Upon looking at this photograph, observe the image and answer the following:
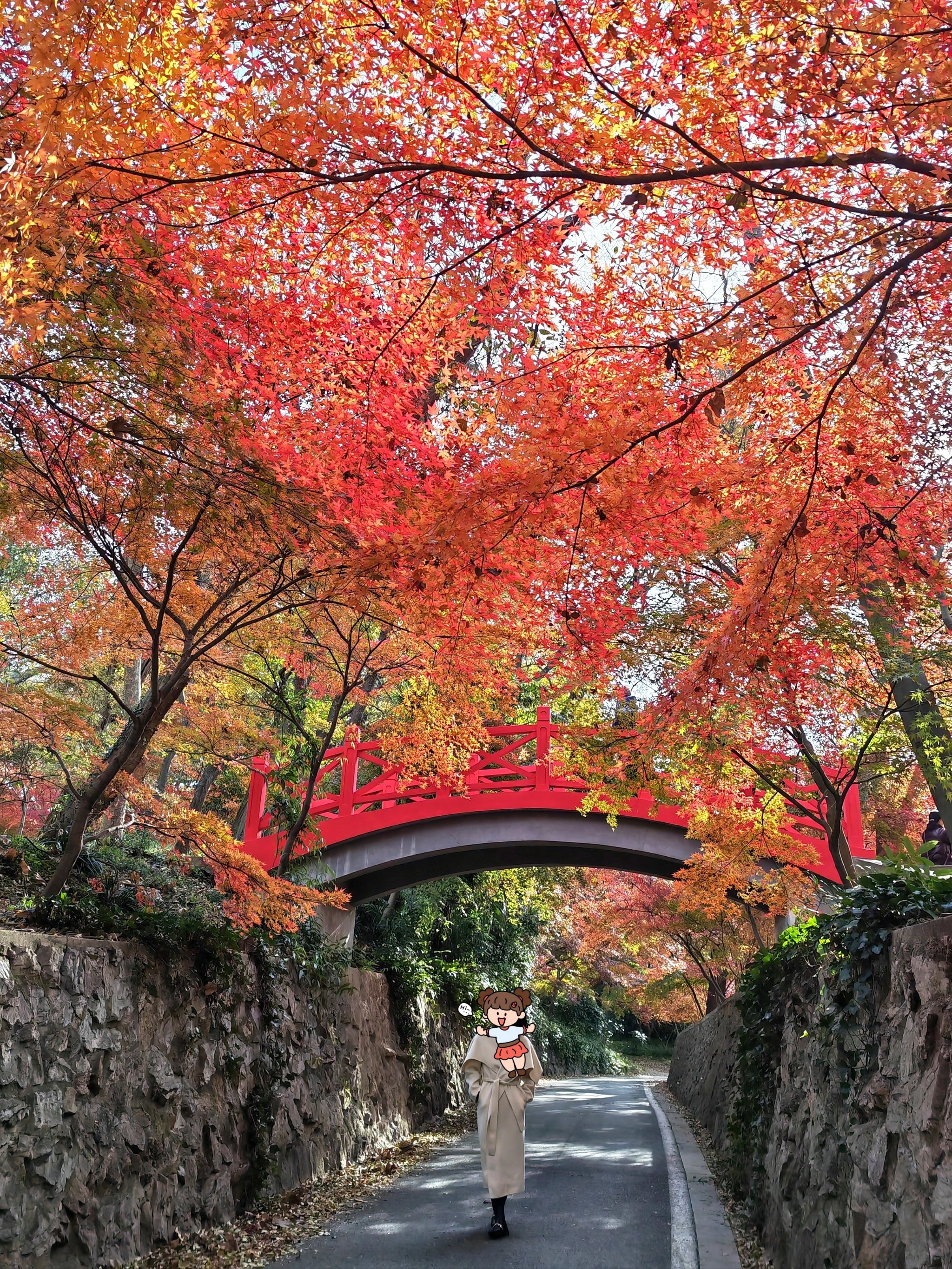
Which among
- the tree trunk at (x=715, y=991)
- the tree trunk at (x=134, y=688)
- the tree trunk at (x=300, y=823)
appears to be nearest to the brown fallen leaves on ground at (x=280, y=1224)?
the tree trunk at (x=300, y=823)

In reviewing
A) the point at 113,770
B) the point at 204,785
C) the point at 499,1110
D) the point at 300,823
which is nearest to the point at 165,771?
the point at 204,785

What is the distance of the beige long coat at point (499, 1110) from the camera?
18.8ft

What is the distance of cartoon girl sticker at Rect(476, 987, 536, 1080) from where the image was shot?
6.25 meters

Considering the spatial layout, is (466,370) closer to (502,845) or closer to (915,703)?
(915,703)

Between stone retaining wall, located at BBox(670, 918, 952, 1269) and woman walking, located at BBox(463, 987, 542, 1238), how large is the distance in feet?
5.26

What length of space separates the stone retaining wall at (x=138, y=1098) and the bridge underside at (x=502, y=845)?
6598 millimetres

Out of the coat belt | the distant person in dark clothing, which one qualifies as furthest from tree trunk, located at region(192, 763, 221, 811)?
the distant person in dark clothing

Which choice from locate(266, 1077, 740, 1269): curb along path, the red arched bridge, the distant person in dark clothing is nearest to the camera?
locate(266, 1077, 740, 1269): curb along path

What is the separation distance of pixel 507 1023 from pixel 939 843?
10.6 ft

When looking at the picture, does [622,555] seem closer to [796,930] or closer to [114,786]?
[796,930]

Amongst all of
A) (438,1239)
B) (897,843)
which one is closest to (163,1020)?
(438,1239)

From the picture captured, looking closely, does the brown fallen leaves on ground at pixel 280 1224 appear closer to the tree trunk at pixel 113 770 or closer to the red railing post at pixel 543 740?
the tree trunk at pixel 113 770

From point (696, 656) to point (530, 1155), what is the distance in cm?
568

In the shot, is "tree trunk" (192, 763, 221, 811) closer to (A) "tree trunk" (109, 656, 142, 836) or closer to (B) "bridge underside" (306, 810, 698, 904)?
(B) "bridge underside" (306, 810, 698, 904)
